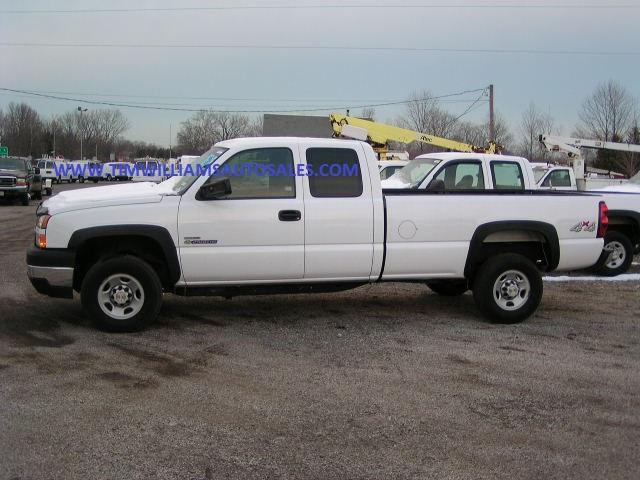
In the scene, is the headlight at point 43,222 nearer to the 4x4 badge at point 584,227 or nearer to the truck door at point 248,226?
the truck door at point 248,226

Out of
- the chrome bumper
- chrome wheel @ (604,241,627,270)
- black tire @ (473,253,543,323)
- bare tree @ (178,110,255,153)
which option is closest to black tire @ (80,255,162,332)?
the chrome bumper

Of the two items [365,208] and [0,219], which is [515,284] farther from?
[0,219]

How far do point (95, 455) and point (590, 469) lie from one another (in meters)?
2.97

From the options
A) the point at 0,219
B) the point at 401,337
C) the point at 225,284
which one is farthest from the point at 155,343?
the point at 0,219

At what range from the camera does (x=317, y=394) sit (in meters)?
4.79

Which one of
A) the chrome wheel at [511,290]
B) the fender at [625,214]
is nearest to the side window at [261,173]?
the chrome wheel at [511,290]

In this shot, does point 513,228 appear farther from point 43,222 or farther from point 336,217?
point 43,222

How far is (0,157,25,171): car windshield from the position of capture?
Result: 25.2 meters

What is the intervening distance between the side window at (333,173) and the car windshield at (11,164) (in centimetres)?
2249

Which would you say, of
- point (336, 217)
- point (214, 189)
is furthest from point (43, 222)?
point (336, 217)

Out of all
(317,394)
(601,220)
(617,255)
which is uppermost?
(601,220)

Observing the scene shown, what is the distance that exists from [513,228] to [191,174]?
3628 millimetres

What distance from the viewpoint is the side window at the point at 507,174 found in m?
10.6

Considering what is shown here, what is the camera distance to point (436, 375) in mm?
5266
